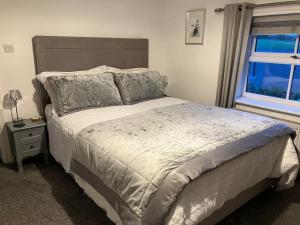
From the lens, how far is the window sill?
2.67 meters

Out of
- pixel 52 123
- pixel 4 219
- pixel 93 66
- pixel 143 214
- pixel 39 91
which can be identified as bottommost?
pixel 4 219

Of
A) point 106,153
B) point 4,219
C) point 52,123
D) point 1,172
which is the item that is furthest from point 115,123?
point 1,172

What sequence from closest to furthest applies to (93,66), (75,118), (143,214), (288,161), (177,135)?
(143,214), (177,135), (288,161), (75,118), (93,66)

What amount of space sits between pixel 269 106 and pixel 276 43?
744 millimetres

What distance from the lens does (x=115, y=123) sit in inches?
82.2

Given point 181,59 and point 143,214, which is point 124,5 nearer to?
point 181,59

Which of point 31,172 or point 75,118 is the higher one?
point 75,118

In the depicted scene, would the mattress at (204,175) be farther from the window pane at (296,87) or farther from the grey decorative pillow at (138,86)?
the window pane at (296,87)

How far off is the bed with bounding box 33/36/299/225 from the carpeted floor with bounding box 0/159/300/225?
0.48ft

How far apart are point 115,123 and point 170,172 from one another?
86 centimetres

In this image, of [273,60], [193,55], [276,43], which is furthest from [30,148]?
[276,43]

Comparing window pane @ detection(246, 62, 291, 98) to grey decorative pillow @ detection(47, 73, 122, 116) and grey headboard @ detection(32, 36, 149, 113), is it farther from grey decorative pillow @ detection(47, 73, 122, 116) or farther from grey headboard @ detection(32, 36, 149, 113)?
grey decorative pillow @ detection(47, 73, 122, 116)

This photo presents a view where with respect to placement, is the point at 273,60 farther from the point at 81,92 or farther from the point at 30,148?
the point at 30,148

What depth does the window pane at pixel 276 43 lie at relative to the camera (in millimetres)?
2721
